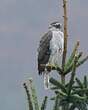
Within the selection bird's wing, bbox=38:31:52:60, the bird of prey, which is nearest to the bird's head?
the bird of prey

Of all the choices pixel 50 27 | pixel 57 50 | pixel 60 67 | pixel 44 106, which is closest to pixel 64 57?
pixel 60 67

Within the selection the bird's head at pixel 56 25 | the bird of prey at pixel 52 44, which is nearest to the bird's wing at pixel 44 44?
the bird of prey at pixel 52 44

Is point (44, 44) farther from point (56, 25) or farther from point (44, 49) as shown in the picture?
point (56, 25)

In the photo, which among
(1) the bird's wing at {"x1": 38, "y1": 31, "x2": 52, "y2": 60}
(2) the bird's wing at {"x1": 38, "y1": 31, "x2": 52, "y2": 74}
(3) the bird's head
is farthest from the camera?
(3) the bird's head

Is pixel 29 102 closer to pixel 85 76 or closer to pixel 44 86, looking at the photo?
pixel 85 76

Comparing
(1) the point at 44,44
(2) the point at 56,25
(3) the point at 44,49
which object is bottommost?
(3) the point at 44,49

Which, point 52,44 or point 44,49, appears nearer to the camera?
point 44,49

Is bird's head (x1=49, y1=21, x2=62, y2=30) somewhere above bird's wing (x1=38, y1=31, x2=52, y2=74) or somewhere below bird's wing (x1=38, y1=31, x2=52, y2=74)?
above

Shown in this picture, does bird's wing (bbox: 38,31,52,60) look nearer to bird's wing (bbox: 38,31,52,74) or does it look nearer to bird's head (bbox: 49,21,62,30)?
bird's wing (bbox: 38,31,52,74)

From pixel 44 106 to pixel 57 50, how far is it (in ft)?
19.2

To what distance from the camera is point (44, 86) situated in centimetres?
874

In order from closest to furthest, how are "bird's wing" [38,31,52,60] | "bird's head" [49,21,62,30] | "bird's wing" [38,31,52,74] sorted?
"bird's wing" [38,31,52,74], "bird's wing" [38,31,52,60], "bird's head" [49,21,62,30]

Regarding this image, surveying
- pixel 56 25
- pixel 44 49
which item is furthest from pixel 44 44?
pixel 56 25

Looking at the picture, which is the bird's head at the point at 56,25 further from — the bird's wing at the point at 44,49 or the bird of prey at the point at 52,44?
the bird's wing at the point at 44,49
